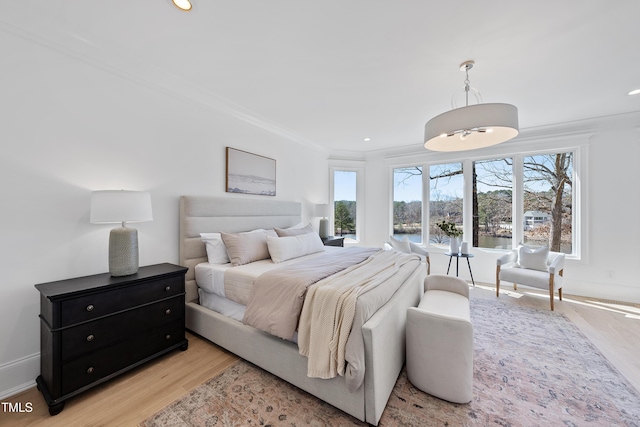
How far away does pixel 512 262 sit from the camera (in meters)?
3.92

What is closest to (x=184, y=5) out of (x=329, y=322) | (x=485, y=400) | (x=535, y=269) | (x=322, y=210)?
(x=329, y=322)

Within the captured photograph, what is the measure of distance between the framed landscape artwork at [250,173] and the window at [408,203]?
2.84 meters

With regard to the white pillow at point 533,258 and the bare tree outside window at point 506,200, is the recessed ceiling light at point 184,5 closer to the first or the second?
the bare tree outside window at point 506,200

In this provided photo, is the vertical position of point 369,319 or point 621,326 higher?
point 369,319

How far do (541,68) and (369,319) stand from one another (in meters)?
2.81

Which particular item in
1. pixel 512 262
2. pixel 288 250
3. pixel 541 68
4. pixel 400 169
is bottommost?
pixel 512 262

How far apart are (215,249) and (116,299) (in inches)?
37.4

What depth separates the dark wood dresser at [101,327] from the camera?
1570 mm

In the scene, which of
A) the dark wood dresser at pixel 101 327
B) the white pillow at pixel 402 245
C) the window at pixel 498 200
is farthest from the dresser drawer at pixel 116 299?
the window at pixel 498 200

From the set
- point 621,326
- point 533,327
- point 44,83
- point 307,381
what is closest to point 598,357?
point 533,327

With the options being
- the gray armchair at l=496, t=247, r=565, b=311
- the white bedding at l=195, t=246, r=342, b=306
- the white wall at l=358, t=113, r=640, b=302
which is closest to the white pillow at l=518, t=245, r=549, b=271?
the gray armchair at l=496, t=247, r=565, b=311

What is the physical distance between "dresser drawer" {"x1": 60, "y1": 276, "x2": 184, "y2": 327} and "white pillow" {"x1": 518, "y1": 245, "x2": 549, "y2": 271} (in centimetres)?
455

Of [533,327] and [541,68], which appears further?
[533,327]

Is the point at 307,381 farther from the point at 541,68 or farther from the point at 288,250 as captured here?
the point at 541,68
